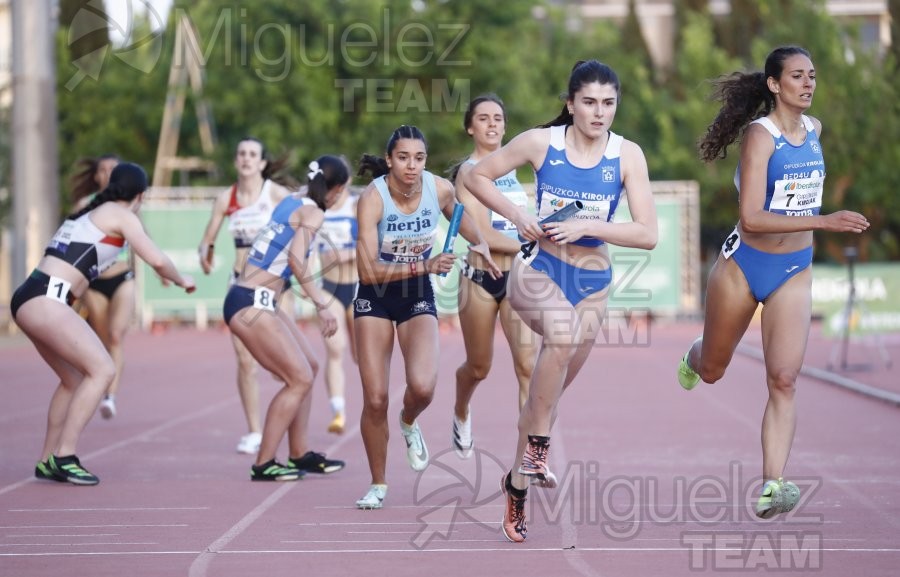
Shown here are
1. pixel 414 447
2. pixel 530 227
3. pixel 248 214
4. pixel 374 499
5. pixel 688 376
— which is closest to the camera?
pixel 530 227

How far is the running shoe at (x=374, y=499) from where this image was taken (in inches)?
328

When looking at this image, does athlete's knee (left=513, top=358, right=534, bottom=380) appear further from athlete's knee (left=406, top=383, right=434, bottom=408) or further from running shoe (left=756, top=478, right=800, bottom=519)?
running shoe (left=756, top=478, right=800, bottom=519)

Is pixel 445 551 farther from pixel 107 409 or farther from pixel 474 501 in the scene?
pixel 107 409

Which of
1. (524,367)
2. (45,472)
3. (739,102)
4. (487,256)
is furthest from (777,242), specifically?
(45,472)

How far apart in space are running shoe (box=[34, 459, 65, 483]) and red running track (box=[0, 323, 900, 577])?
10cm

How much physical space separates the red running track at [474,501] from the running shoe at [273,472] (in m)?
0.12

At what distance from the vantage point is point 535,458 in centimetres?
720

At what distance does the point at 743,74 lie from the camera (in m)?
8.08

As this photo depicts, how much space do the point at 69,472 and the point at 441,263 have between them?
3.34 meters

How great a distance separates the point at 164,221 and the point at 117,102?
44.6 ft

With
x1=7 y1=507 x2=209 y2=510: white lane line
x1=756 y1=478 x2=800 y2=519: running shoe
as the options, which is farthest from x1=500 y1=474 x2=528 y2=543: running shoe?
x1=7 y1=507 x2=209 y2=510: white lane line

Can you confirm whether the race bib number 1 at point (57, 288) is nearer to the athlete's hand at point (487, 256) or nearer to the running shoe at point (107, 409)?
the athlete's hand at point (487, 256)

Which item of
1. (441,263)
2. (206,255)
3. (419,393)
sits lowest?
(419,393)

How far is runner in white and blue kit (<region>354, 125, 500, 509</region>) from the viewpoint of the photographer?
829cm
